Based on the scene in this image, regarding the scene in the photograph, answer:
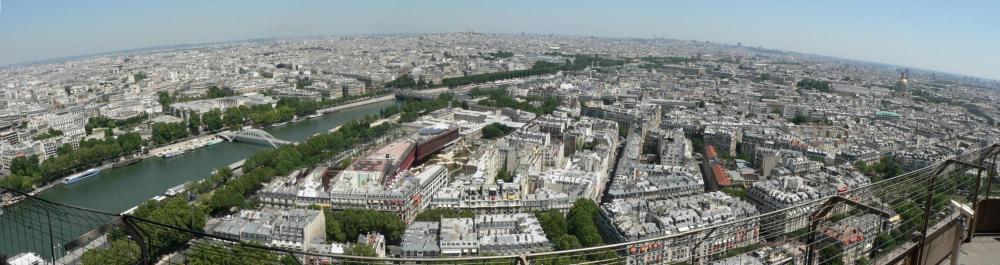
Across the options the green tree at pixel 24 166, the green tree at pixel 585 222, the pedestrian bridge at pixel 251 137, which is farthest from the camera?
the pedestrian bridge at pixel 251 137

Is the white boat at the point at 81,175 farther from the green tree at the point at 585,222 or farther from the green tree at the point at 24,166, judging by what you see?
the green tree at the point at 585,222

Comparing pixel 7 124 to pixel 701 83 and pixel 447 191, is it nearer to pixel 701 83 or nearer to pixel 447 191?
pixel 447 191

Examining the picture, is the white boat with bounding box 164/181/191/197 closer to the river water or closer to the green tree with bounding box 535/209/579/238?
the river water

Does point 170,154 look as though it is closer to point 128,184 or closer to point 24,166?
point 128,184

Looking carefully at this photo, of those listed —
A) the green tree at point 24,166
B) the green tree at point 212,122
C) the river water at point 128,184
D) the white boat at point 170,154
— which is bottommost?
the river water at point 128,184

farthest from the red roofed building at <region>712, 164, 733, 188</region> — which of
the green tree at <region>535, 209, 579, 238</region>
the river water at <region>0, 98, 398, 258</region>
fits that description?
the river water at <region>0, 98, 398, 258</region>

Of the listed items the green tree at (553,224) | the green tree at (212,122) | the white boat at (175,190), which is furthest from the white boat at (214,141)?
the green tree at (553,224)
